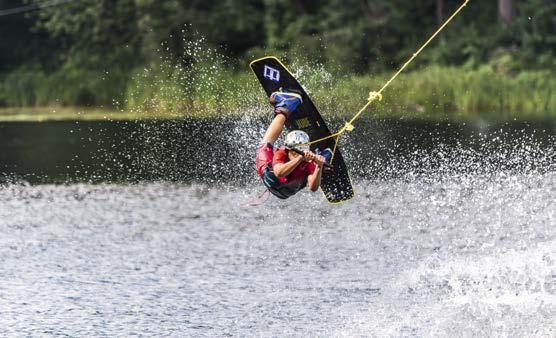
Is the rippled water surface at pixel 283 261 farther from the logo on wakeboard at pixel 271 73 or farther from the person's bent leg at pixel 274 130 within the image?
the logo on wakeboard at pixel 271 73

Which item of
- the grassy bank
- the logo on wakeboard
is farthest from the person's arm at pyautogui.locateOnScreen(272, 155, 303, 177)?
the grassy bank

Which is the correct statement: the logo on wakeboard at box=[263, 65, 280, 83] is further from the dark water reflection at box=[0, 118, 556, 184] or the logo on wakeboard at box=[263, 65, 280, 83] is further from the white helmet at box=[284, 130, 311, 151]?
the dark water reflection at box=[0, 118, 556, 184]

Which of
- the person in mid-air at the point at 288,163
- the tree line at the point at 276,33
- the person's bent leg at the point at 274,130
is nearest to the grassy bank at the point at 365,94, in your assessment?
the tree line at the point at 276,33

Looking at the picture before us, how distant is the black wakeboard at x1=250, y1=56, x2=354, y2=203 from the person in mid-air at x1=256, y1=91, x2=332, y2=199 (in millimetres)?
635

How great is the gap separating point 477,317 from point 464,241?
3308mm

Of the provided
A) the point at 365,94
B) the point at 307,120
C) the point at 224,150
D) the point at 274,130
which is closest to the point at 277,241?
the point at 307,120

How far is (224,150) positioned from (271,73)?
9.52 metres

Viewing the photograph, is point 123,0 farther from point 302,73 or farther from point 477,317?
point 477,317

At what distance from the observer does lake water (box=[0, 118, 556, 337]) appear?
10.6 meters

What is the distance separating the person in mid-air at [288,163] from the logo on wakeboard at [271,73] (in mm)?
826

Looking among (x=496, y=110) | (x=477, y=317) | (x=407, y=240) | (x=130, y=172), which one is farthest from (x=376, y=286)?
(x=496, y=110)

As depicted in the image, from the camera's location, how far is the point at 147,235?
1470cm

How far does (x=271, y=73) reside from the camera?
11.8 m

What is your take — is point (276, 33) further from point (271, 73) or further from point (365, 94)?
point (271, 73)
